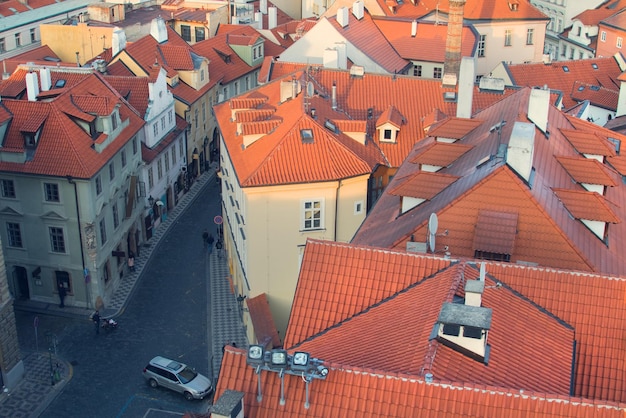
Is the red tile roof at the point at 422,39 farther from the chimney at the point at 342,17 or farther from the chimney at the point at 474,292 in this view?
the chimney at the point at 474,292

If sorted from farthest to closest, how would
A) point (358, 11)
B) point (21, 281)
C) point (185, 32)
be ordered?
point (185, 32) → point (358, 11) → point (21, 281)

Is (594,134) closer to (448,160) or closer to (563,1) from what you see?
(448,160)

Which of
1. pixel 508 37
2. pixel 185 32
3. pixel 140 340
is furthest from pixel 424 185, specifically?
pixel 185 32

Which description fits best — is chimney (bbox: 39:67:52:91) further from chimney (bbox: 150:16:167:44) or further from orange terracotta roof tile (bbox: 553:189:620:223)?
orange terracotta roof tile (bbox: 553:189:620:223)

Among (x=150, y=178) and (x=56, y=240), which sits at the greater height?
(x=150, y=178)

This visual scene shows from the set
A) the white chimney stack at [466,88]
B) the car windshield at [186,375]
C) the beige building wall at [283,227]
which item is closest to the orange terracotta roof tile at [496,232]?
the beige building wall at [283,227]

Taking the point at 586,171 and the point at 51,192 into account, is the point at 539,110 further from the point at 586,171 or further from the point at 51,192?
the point at 51,192

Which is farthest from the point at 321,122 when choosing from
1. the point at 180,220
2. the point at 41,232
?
the point at 180,220
